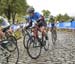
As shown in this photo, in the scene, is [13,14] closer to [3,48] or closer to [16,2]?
[16,2]

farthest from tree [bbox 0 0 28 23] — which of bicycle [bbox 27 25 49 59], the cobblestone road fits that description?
bicycle [bbox 27 25 49 59]

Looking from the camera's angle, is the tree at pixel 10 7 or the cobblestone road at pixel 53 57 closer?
the cobblestone road at pixel 53 57

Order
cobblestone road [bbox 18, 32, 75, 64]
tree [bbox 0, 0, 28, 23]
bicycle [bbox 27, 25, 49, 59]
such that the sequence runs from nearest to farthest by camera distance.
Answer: cobblestone road [bbox 18, 32, 75, 64], bicycle [bbox 27, 25, 49, 59], tree [bbox 0, 0, 28, 23]

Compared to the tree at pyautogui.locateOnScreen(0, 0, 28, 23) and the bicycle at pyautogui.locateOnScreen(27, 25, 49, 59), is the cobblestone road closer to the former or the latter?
the bicycle at pyautogui.locateOnScreen(27, 25, 49, 59)

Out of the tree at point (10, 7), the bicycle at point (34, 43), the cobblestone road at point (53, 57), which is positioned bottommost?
the cobblestone road at point (53, 57)

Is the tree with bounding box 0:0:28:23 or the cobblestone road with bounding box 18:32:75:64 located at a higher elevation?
the tree with bounding box 0:0:28:23

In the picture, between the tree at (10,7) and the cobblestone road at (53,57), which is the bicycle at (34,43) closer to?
the cobblestone road at (53,57)

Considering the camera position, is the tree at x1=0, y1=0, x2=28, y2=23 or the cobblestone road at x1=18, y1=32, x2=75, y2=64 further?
A: the tree at x1=0, y1=0, x2=28, y2=23

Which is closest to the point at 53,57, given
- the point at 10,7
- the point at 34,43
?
the point at 34,43

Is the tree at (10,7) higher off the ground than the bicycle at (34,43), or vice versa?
the tree at (10,7)

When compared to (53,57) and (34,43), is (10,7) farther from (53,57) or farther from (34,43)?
(34,43)

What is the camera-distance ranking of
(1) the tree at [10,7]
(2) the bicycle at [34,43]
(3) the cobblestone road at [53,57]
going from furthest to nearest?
1. (1) the tree at [10,7]
2. (2) the bicycle at [34,43]
3. (3) the cobblestone road at [53,57]

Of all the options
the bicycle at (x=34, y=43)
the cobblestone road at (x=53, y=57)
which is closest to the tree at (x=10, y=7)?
the cobblestone road at (x=53, y=57)

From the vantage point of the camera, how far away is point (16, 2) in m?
78.1
